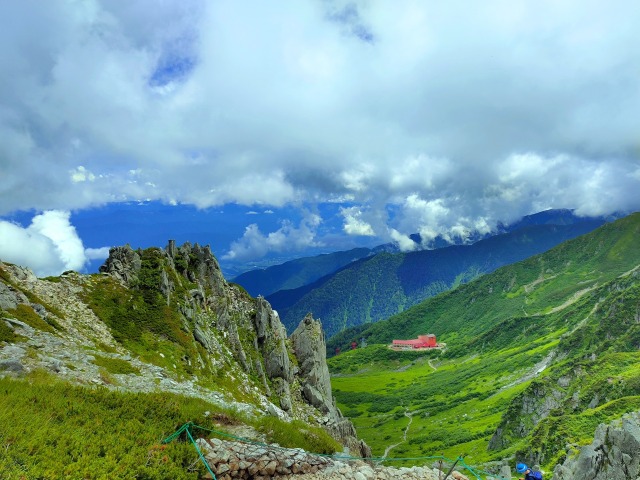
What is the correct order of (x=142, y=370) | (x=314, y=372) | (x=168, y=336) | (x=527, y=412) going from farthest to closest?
(x=527, y=412) < (x=314, y=372) < (x=168, y=336) < (x=142, y=370)

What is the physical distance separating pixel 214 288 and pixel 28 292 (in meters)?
32.8

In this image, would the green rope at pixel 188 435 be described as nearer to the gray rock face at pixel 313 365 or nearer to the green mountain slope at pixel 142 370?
the green mountain slope at pixel 142 370

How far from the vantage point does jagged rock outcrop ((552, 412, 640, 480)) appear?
30.2m

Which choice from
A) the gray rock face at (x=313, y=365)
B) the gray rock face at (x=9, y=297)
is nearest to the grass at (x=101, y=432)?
the gray rock face at (x=9, y=297)

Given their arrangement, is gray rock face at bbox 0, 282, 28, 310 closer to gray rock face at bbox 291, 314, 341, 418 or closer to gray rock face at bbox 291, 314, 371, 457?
gray rock face at bbox 291, 314, 371, 457

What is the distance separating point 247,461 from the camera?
1764cm

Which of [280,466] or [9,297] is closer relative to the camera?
[280,466]

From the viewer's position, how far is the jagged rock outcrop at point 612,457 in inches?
1191

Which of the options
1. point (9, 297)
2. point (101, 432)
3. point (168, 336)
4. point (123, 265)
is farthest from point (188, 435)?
point (123, 265)

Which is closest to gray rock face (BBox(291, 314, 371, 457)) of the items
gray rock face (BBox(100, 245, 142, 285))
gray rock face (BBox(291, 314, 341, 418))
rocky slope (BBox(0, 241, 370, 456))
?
gray rock face (BBox(291, 314, 341, 418))

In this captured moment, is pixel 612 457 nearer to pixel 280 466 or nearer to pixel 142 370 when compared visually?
pixel 280 466

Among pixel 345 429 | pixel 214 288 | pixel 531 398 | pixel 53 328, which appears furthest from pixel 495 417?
pixel 53 328

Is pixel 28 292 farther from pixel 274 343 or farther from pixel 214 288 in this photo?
pixel 274 343

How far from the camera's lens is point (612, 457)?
31891 millimetres
